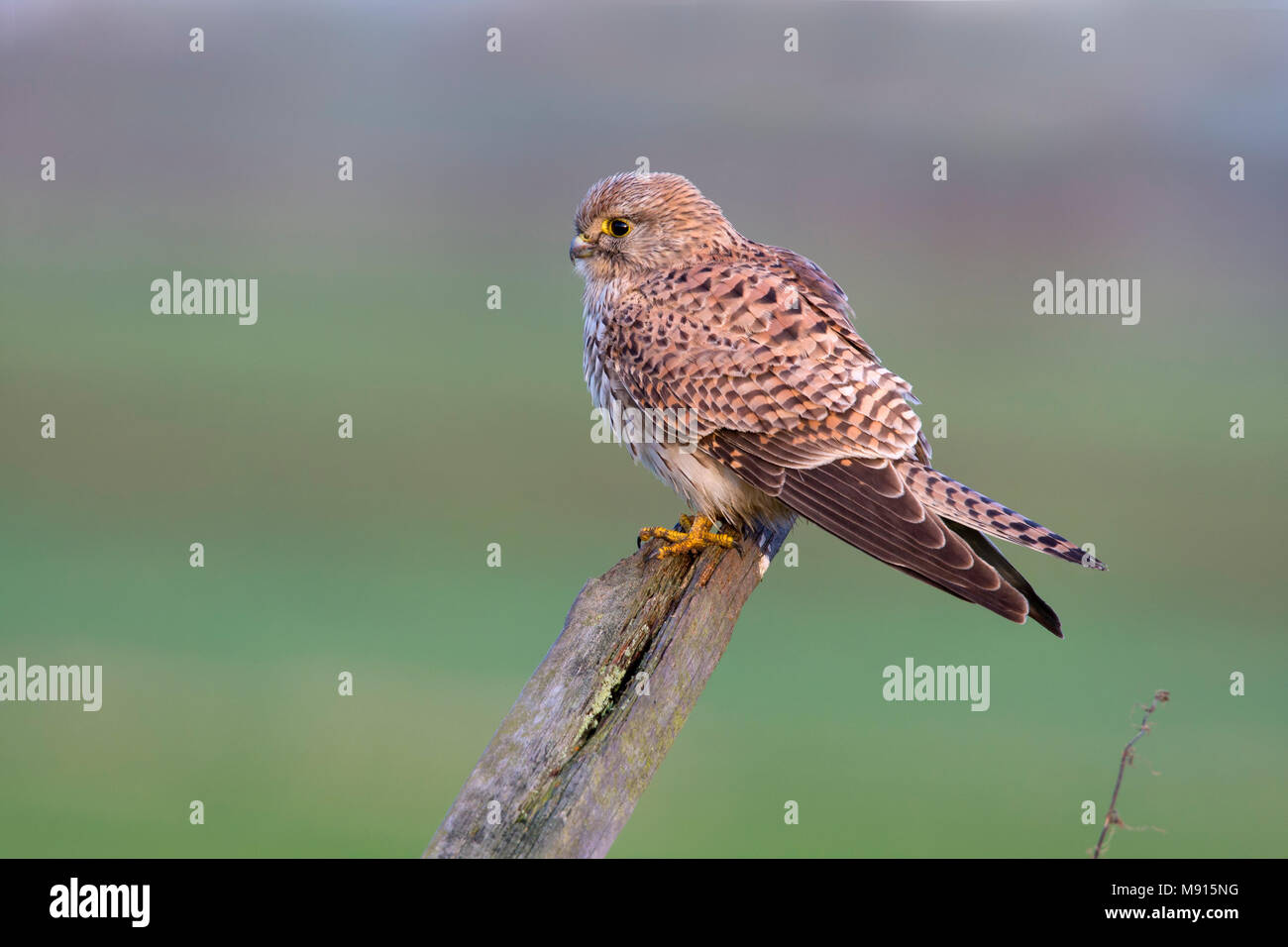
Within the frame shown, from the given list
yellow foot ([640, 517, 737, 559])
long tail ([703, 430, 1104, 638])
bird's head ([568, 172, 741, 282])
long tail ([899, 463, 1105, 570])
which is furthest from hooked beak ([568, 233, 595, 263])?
long tail ([899, 463, 1105, 570])

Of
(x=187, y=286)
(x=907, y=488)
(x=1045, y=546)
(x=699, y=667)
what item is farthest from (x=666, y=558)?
(x=187, y=286)

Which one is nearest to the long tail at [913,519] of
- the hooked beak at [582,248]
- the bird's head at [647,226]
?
the bird's head at [647,226]

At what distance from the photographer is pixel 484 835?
183cm

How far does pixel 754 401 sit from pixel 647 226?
77cm

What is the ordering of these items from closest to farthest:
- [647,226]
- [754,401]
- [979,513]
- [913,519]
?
[913,519], [979,513], [754,401], [647,226]

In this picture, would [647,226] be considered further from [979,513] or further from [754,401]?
[979,513]

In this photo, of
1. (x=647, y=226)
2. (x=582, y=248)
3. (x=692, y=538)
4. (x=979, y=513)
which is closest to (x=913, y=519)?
(x=979, y=513)

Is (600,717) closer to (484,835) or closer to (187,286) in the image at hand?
(484,835)

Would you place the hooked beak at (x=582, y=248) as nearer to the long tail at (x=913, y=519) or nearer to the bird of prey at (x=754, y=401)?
the bird of prey at (x=754, y=401)

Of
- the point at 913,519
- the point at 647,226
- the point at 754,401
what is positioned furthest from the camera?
the point at 647,226

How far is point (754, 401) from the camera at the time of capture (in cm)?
331

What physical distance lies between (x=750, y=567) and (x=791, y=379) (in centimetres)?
67

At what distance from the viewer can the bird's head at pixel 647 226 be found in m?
3.68

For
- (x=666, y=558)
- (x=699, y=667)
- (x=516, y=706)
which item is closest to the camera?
(x=516, y=706)
